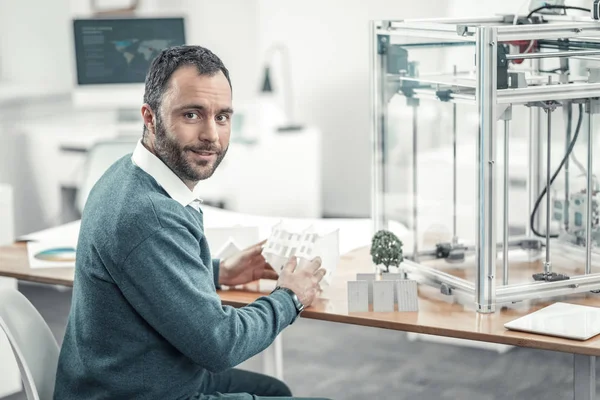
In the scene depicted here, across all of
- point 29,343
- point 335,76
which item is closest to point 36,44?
point 335,76

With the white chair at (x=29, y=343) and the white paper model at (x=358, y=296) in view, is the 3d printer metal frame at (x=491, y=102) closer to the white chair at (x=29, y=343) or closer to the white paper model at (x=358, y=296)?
the white paper model at (x=358, y=296)

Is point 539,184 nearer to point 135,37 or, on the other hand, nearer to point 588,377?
point 588,377

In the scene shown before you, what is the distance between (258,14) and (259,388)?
4.62 m

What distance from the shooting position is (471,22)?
246cm

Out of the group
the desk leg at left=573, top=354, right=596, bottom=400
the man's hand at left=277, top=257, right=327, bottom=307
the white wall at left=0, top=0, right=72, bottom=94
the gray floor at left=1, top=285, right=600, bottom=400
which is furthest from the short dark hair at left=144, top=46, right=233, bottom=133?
the white wall at left=0, top=0, right=72, bottom=94

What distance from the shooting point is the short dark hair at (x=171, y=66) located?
6.38ft

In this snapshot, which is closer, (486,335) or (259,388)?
(486,335)

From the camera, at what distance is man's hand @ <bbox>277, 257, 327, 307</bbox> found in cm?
211

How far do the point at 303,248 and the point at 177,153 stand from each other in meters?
0.45

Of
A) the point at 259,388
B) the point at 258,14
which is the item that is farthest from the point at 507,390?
the point at 258,14

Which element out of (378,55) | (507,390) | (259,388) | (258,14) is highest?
(258,14)

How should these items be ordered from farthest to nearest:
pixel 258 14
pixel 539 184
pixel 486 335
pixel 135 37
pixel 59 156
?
1. pixel 258 14
2. pixel 59 156
3. pixel 135 37
4. pixel 539 184
5. pixel 486 335

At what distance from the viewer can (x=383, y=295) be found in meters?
2.14

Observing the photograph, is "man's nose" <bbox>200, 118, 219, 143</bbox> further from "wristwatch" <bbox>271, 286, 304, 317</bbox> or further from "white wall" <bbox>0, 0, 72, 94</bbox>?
"white wall" <bbox>0, 0, 72, 94</bbox>
